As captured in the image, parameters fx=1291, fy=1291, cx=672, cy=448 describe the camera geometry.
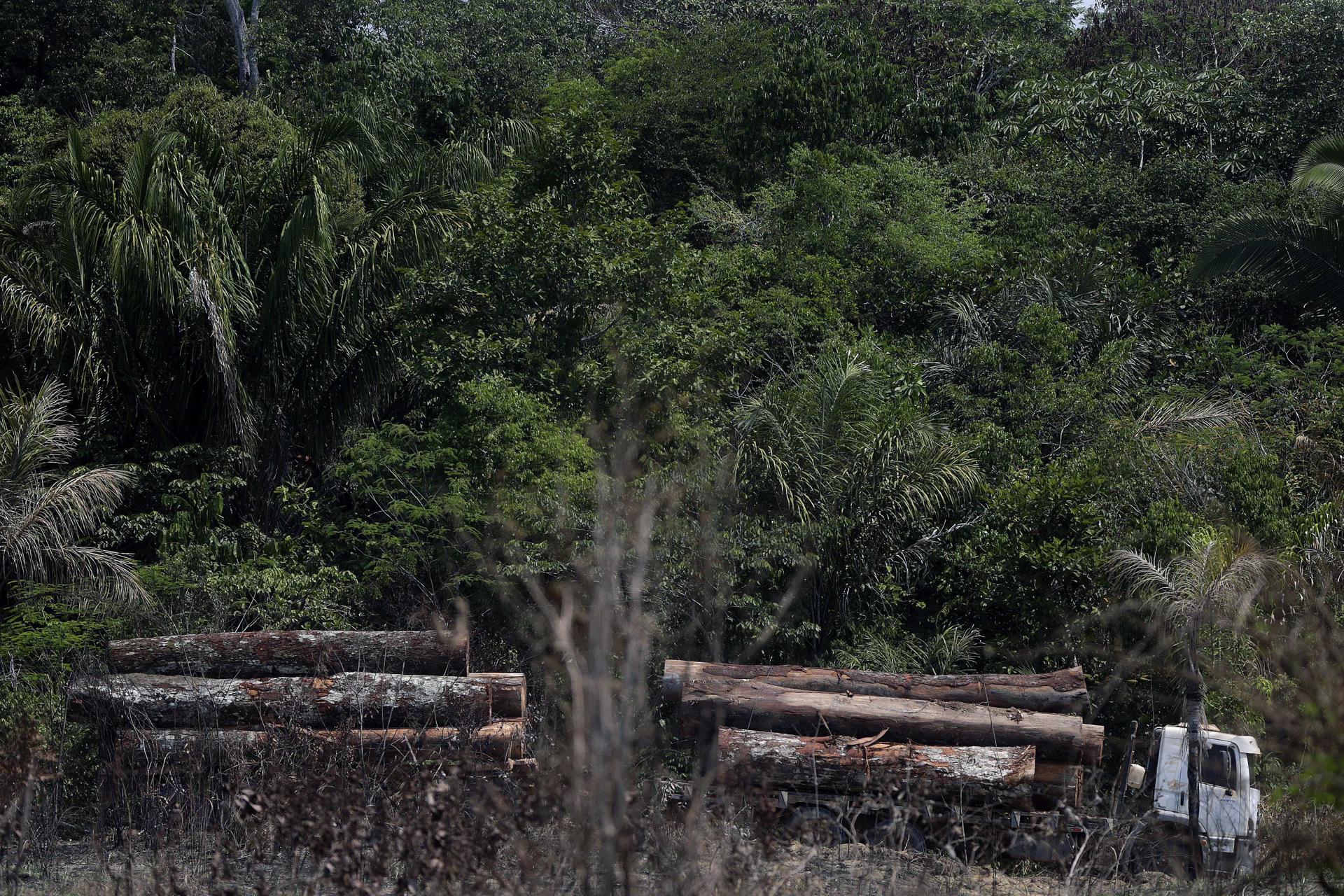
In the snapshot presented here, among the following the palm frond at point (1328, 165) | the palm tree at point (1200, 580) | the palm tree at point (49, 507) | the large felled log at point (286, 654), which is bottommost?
the large felled log at point (286, 654)

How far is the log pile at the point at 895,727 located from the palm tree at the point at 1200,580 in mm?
1012

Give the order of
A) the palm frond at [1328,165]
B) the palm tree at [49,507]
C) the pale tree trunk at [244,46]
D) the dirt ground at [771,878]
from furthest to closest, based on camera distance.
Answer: the pale tree trunk at [244,46] < the palm frond at [1328,165] < the palm tree at [49,507] < the dirt ground at [771,878]

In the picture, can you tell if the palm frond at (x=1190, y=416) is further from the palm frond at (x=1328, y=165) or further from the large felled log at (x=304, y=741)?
the large felled log at (x=304, y=741)

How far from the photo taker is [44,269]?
49.4ft

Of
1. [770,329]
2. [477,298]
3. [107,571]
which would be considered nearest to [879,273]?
[770,329]

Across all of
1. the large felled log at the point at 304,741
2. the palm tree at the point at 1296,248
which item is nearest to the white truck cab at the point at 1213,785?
the large felled log at the point at 304,741

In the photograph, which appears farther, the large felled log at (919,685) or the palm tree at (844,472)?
the palm tree at (844,472)

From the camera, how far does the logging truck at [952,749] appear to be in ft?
32.3

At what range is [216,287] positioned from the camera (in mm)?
14539

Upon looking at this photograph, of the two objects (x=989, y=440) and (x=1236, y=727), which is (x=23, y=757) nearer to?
(x=1236, y=727)

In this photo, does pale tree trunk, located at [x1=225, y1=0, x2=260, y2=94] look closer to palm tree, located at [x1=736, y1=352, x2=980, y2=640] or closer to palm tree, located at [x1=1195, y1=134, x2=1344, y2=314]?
palm tree, located at [x1=736, y1=352, x2=980, y2=640]

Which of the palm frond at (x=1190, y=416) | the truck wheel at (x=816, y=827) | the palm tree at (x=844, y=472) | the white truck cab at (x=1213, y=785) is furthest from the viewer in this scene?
the palm frond at (x=1190, y=416)

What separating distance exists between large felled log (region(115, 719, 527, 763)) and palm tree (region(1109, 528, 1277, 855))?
5568 millimetres

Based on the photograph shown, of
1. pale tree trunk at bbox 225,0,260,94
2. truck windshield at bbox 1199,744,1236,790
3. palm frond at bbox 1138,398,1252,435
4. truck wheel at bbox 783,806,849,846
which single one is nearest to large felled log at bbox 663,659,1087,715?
truck wheel at bbox 783,806,849,846
